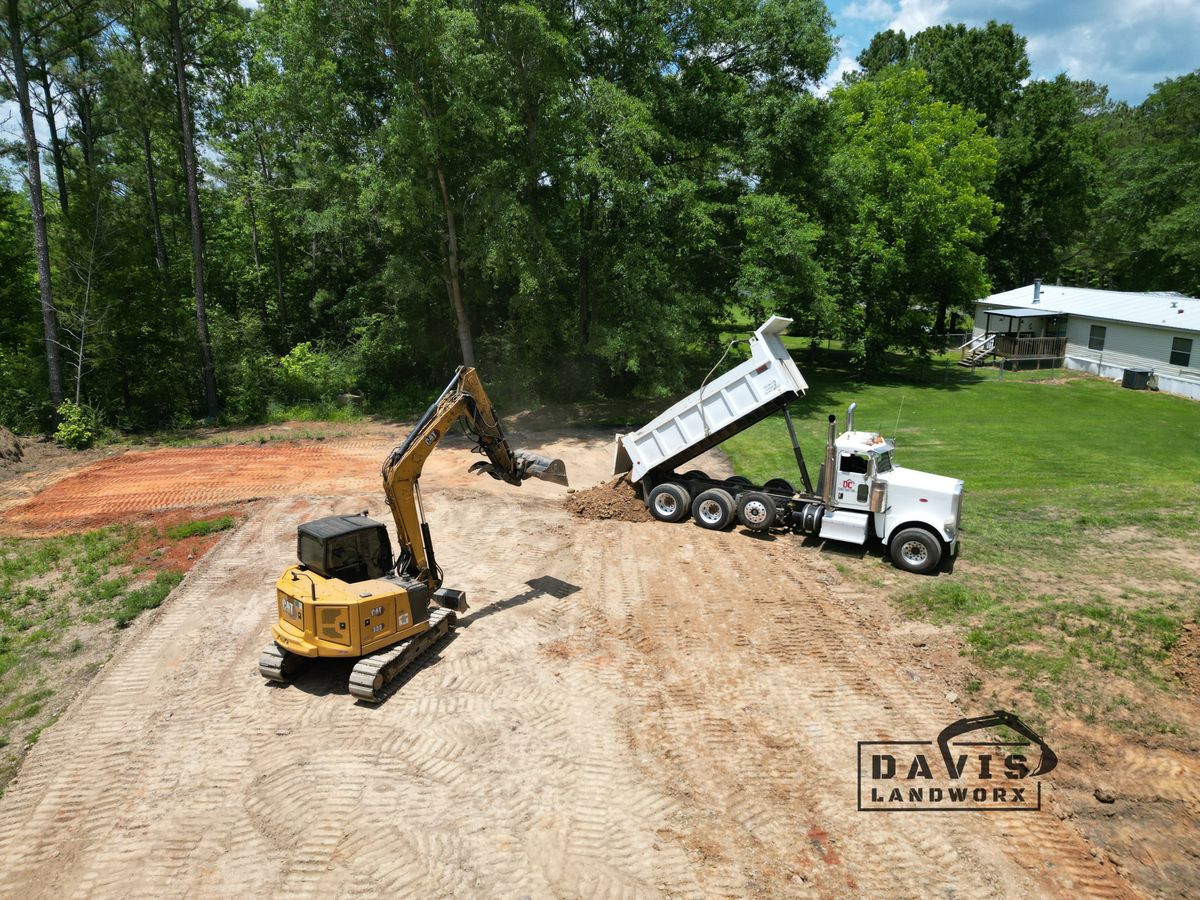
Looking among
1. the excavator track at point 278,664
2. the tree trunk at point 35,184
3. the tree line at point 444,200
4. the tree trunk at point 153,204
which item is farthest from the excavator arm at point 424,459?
the tree trunk at point 153,204

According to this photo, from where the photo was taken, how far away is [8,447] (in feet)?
68.2

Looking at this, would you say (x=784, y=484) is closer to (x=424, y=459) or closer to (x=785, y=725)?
(x=785, y=725)

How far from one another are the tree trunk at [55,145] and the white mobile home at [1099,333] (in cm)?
4166

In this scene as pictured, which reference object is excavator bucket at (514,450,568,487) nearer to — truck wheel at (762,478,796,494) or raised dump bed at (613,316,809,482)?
raised dump bed at (613,316,809,482)

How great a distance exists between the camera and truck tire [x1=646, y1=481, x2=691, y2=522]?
15852 mm

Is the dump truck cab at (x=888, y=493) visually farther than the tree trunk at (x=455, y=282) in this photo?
No

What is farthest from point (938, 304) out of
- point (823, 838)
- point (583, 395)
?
point (823, 838)

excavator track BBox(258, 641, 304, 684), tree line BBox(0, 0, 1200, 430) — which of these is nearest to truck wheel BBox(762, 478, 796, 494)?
tree line BBox(0, 0, 1200, 430)

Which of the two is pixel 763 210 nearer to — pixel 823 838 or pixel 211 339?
pixel 211 339

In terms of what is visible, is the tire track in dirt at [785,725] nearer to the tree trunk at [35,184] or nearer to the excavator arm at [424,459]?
the excavator arm at [424,459]

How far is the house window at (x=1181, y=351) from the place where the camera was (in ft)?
102

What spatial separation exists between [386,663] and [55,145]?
31051 mm

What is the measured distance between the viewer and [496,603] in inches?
478

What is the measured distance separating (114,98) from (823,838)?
32.7m
